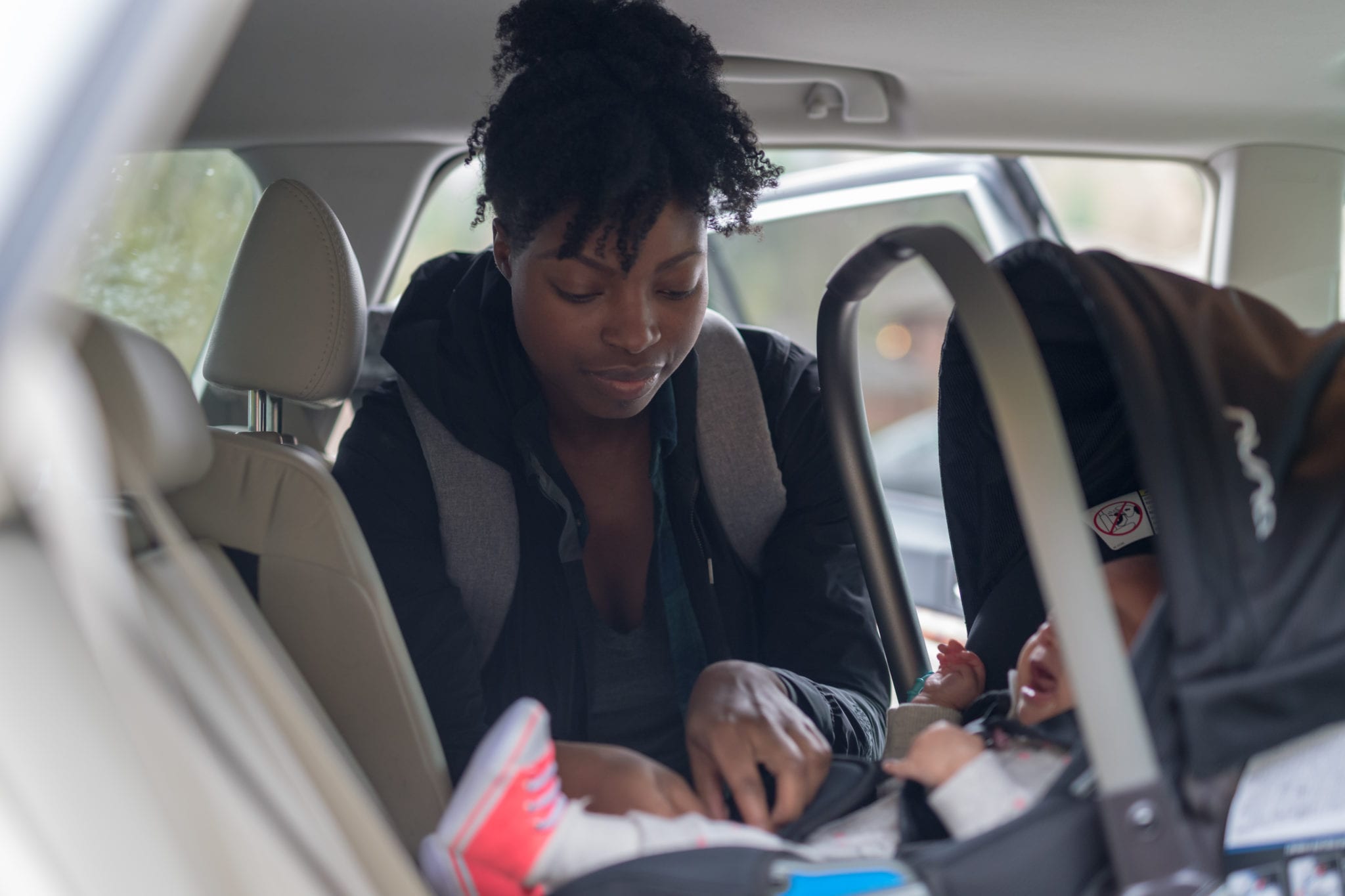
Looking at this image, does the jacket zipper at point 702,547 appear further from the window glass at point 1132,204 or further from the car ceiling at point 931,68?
the window glass at point 1132,204

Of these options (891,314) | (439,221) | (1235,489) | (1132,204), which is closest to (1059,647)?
(1235,489)

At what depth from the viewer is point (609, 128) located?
137cm

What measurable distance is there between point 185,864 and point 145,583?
12.7 inches

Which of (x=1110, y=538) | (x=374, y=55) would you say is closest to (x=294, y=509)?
(x=374, y=55)

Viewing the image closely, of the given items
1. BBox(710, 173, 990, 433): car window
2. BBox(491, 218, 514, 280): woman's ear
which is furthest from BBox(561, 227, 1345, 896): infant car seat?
BBox(710, 173, 990, 433): car window

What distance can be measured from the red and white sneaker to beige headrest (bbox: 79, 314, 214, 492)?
1.56 feet

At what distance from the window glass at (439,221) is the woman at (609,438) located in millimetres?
828

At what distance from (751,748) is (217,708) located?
1.88 feet

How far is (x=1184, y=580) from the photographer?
0.88 metres

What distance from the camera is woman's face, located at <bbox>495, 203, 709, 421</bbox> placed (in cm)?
136

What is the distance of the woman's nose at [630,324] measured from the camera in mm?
1361

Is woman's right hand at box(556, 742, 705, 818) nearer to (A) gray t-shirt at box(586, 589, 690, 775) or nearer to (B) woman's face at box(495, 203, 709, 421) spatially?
(A) gray t-shirt at box(586, 589, 690, 775)

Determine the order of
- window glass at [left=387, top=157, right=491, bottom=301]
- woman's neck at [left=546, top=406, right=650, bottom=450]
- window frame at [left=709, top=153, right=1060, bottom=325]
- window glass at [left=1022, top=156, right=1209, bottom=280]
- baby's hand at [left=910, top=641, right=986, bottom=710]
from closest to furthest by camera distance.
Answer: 1. baby's hand at [left=910, top=641, right=986, bottom=710]
2. woman's neck at [left=546, top=406, right=650, bottom=450]
3. window glass at [left=387, top=157, right=491, bottom=301]
4. window glass at [left=1022, top=156, right=1209, bottom=280]
5. window frame at [left=709, top=153, right=1060, bottom=325]

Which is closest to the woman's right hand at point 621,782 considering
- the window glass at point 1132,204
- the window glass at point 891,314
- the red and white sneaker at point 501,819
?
the red and white sneaker at point 501,819
